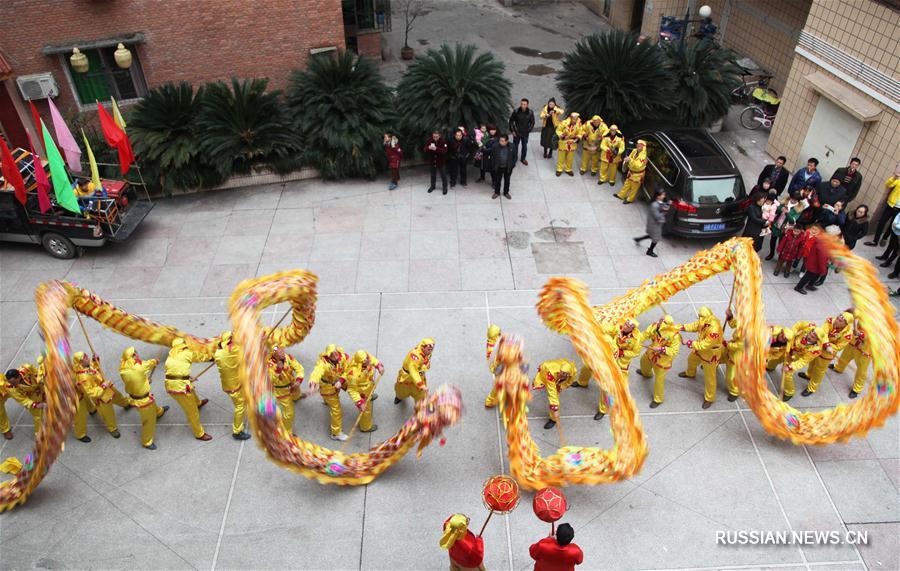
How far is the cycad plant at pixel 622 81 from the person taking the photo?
49.0ft

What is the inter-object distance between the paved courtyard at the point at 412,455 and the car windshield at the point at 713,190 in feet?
3.49

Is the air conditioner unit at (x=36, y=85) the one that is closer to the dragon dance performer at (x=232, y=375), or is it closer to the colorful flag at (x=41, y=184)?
the colorful flag at (x=41, y=184)

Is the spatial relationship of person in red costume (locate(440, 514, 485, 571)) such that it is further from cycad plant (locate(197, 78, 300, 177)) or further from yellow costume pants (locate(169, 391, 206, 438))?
cycad plant (locate(197, 78, 300, 177))

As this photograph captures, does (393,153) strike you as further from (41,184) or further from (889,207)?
(889,207)

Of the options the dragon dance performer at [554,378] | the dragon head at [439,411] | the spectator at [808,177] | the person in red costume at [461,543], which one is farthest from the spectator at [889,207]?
the person in red costume at [461,543]

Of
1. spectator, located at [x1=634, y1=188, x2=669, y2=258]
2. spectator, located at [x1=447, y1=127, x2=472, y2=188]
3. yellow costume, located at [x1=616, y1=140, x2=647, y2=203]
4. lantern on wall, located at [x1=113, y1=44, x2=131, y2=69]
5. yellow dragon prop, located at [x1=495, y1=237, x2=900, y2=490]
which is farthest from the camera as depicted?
spectator, located at [x1=447, y1=127, x2=472, y2=188]

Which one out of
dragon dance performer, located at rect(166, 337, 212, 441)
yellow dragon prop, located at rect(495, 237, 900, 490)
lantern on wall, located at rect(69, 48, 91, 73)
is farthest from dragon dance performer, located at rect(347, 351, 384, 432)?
lantern on wall, located at rect(69, 48, 91, 73)

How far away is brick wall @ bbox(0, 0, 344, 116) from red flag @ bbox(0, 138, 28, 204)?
4156mm

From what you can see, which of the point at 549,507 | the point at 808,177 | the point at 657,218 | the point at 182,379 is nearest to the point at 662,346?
the point at 549,507

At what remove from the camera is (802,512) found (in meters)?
8.05

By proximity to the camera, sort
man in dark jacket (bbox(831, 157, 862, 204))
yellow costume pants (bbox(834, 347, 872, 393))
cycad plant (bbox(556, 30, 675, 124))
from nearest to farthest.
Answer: yellow costume pants (bbox(834, 347, 872, 393)) → man in dark jacket (bbox(831, 157, 862, 204)) → cycad plant (bbox(556, 30, 675, 124))

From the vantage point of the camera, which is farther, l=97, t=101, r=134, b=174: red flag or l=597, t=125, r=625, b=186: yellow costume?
l=597, t=125, r=625, b=186: yellow costume

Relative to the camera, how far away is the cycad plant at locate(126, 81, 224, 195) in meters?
13.4

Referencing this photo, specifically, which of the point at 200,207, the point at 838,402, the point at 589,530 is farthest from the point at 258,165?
the point at 838,402
